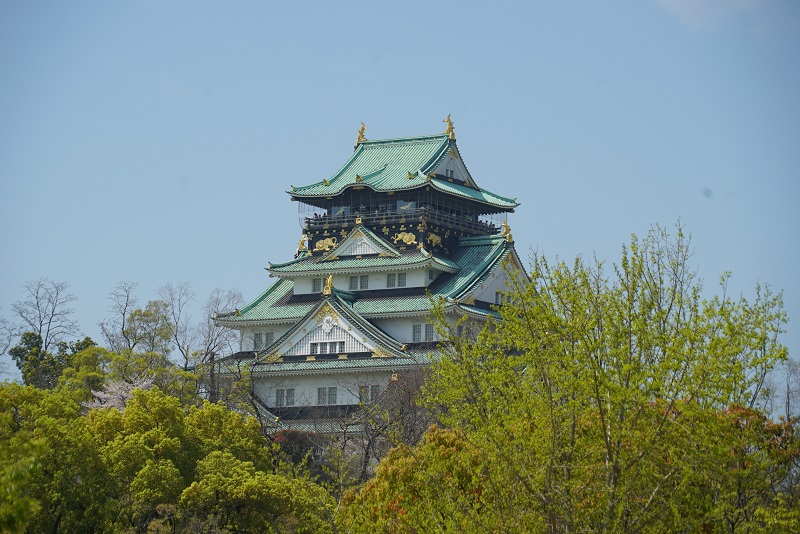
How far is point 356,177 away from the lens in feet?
239

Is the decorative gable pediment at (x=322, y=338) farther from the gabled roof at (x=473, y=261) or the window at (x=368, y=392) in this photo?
the gabled roof at (x=473, y=261)

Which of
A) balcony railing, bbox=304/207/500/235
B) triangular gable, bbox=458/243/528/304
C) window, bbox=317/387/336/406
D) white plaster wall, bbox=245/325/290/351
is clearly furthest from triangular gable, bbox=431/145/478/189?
window, bbox=317/387/336/406

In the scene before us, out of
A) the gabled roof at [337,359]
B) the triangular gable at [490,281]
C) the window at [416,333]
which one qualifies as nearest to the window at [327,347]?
the gabled roof at [337,359]

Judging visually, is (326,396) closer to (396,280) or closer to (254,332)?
(396,280)

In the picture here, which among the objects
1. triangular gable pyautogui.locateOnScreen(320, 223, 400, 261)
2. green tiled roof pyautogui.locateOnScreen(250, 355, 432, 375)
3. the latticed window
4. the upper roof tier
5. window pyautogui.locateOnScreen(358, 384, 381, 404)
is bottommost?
window pyautogui.locateOnScreen(358, 384, 381, 404)

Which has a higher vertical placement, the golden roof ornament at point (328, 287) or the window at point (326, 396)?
the golden roof ornament at point (328, 287)

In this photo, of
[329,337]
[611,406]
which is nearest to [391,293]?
[329,337]

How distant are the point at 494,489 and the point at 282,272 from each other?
47.9m

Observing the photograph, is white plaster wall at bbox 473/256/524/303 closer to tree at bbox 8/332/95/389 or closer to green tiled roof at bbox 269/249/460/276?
green tiled roof at bbox 269/249/460/276

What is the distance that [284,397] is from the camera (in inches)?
2672

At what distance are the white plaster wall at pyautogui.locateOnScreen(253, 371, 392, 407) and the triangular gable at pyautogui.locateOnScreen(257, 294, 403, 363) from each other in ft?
3.20

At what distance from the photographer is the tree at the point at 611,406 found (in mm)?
23469

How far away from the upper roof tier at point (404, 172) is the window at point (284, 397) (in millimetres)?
11079

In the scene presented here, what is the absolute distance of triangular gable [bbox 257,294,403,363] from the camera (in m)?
65.9
